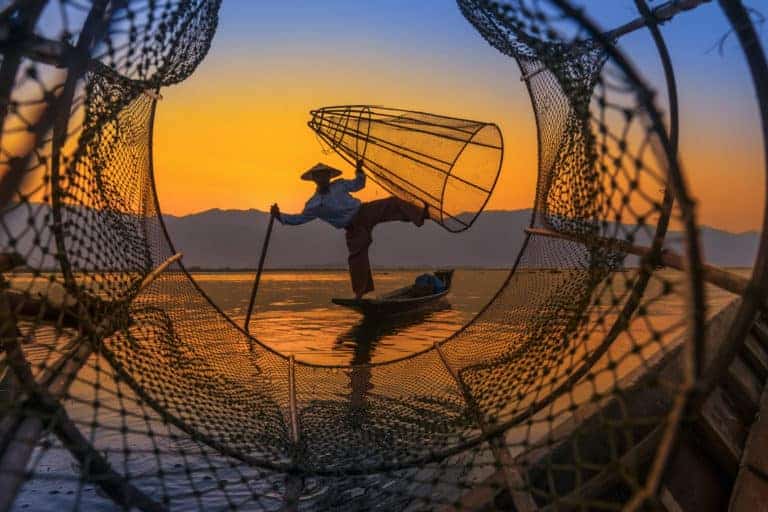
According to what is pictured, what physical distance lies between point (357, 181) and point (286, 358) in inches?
140

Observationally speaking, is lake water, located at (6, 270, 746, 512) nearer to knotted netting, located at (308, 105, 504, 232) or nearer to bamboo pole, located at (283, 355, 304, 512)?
bamboo pole, located at (283, 355, 304, 512)

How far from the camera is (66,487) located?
355cm

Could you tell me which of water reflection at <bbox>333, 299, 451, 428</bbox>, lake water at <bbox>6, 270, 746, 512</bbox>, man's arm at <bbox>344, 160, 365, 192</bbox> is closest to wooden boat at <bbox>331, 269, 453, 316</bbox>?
water reflection at <bbox>333, 299, 451, 428</bbox>

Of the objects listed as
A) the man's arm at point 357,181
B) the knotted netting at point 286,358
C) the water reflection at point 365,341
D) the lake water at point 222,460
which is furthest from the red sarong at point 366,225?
the knotted netting at point 286,358

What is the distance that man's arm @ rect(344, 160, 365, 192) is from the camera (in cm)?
713

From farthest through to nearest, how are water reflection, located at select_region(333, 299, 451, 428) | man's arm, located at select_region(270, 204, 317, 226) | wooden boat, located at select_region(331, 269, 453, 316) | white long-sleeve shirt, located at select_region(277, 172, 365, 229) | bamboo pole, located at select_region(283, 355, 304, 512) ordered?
wooden boat, located at select_region(331, 269, 453, 316), white long-sleeve shirt, located at select_region(277, 172, 365, 229), man's arm, located at select_region(270, 204, 317, 226), water reflection, located at select_region(333, 299, 451, 428), bamboo pole, located at select_region(283, 355, 304, 512)

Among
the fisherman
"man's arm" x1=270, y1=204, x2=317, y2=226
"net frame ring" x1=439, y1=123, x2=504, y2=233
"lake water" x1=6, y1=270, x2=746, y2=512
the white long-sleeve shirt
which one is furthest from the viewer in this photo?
the white long-sleeve shirt

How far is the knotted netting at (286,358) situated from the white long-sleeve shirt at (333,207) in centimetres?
367

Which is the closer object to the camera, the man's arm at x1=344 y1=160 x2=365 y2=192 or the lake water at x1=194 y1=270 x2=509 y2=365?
the man's arm at x1=344 y1=160 x2=365 y2=192

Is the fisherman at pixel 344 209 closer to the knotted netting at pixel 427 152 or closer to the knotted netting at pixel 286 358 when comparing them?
the knotted netting at pixel 427 152

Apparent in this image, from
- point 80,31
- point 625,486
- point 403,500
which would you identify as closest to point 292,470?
point 403,500

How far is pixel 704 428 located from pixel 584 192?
4.10 ft

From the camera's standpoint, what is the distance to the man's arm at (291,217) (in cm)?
848

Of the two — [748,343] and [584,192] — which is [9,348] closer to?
[584,192]
